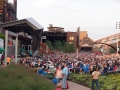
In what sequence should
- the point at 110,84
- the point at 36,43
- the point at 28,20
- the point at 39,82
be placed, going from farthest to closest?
the point at 36,43, the point at 28,20, the point at 110,84, the point at 39,82

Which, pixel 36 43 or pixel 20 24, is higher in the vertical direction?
pixel 20 24

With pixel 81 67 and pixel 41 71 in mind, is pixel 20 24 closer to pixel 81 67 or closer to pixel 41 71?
pixel 81 67

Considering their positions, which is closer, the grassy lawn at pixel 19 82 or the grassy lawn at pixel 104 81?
the grassy lawn at pixel 19 82

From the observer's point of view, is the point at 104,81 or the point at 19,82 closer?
the point at 19,82

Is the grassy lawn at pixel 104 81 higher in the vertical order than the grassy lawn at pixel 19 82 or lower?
lower

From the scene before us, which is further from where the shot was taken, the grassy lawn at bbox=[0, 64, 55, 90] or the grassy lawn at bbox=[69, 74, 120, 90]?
the grassy lawn at bbox=[69, 74, 120, 90]

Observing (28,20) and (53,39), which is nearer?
(28,20)

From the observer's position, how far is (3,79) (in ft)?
34.7

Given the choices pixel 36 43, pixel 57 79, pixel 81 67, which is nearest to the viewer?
pixel 57 79

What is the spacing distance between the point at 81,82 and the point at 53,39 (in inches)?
2621

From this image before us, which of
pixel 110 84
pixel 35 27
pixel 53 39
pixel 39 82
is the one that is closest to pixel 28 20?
pixel 35 27

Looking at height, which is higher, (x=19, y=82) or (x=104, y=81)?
(x=19, y=82)

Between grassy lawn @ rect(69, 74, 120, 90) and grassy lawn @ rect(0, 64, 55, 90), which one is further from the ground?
grassy lawn @ rect(0, 64, 55, 90)

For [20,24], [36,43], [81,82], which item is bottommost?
[81,82]
